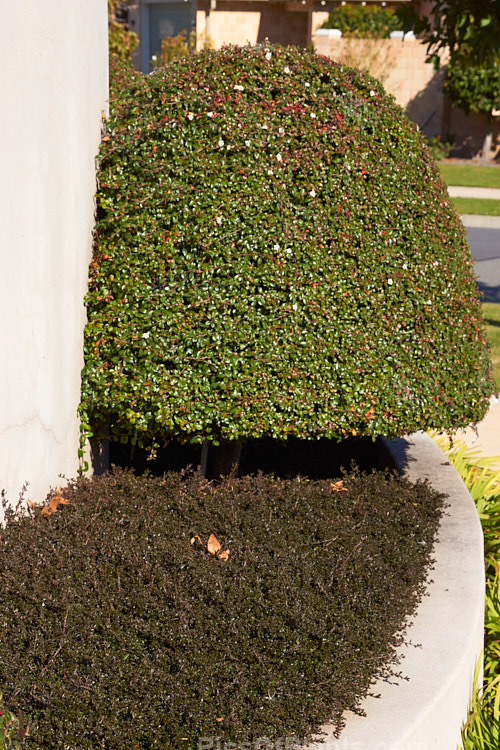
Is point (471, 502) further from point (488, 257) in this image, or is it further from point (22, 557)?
point (488, 257)

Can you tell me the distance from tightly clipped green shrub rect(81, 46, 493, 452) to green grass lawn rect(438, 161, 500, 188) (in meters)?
16.9

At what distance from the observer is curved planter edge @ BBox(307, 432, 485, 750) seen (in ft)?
8.08

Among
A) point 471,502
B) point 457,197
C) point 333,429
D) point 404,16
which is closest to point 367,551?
point 333,429

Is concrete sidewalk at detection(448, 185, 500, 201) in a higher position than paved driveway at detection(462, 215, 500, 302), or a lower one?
higher

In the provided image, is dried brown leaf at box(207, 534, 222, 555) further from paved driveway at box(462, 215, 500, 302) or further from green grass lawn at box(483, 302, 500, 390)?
paved driveway at box(462, 215, 500, 302)

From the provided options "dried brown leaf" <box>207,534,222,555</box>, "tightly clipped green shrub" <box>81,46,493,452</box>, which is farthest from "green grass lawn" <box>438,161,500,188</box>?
"dried brown leaf" <box>207,534,222,555</box>

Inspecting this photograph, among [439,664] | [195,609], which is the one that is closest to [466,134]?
[439,664]

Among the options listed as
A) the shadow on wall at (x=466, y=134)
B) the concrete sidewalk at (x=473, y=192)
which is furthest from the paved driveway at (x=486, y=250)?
the shadow on wall at (x=466, y=134)

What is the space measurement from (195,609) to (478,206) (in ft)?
53.4

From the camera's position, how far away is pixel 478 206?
17578 millimetres

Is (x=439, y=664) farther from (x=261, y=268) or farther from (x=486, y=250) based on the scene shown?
(x=486, y=250)

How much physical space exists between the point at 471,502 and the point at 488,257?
1072cm

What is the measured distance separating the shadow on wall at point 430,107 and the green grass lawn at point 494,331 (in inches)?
651

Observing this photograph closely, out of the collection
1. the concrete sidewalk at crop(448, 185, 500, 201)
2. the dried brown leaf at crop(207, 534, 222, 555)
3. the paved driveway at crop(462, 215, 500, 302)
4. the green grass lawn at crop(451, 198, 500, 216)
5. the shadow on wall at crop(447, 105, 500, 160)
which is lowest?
the paved driveway at crop(462, 215, 500, 302)
